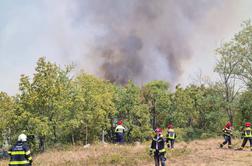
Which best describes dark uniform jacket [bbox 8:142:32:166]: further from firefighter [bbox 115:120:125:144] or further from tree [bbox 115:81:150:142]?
tree [bbox 115:81:150:142]

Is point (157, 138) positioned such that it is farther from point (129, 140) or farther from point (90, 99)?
point (129, 140)

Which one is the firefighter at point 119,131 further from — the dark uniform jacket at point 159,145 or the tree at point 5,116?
the tree at point 5,116

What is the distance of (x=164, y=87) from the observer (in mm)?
62500

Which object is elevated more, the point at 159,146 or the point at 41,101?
the point at 41,101

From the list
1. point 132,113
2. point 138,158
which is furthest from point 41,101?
point 132,113

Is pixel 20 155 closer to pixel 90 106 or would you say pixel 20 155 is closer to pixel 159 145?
pixel 159 145

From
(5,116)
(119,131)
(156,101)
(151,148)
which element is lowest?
(151,148)

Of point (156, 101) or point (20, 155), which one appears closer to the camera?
point (20, 155)

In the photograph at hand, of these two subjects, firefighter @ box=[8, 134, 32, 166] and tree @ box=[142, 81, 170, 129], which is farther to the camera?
tree @ box=[142, 81, 170, 129]

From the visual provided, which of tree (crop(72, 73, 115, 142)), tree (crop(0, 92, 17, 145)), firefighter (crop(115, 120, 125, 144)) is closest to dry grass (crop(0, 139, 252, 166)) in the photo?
firefighter (crop(115, 120, 125, 144))

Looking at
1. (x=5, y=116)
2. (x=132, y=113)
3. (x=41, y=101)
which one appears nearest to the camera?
(x=41, y=101)

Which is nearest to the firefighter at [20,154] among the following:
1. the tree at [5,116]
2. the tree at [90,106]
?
the tree at [90,106]

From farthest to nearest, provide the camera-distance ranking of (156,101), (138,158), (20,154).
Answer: (156,101)
(138,158)
(20,154)

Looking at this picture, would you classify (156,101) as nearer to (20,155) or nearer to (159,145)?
(159,145)
